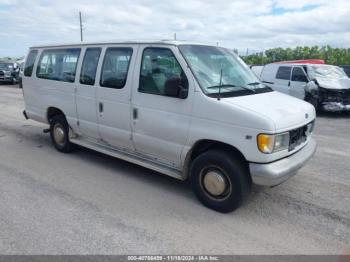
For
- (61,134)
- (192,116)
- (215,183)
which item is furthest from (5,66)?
(215,183)

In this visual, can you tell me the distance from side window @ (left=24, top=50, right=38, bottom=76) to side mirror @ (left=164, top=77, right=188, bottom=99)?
3.94 meters

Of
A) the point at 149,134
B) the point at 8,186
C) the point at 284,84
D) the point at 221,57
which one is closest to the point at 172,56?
the point at 221,57

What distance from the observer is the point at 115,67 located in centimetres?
510

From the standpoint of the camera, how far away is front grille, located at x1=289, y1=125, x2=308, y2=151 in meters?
4.00

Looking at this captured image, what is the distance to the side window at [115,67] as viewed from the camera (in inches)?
194

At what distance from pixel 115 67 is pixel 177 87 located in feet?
4.64

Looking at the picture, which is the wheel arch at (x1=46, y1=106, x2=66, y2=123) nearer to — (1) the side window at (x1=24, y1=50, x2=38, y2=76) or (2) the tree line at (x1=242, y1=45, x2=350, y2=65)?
(1) the side window at (x1=24, y1=50, x2=38, y2=76)

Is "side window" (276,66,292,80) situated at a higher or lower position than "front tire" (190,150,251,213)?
higher

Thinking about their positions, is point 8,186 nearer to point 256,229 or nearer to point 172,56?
point 172,56

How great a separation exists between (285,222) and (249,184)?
1.92 feet

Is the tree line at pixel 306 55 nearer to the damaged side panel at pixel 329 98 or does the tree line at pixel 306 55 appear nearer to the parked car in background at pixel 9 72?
the parked car in background at pixel 9 72

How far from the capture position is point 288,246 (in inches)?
133

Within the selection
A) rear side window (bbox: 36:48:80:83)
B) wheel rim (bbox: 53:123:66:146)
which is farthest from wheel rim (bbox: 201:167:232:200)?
wheel rim (bbox: 53:123:66:146)

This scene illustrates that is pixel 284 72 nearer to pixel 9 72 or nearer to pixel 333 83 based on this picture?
pixel 333 83
